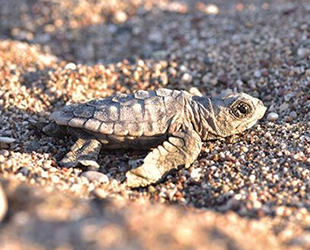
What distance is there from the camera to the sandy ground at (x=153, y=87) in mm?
2557

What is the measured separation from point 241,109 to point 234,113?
67mm

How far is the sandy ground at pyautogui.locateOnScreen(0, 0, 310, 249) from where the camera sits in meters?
2.56

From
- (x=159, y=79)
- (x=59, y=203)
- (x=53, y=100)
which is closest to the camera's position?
(x=59, y=203)

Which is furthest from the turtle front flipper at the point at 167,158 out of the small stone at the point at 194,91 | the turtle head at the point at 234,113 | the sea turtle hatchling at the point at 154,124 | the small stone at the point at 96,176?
the small stone at the point at 194,91

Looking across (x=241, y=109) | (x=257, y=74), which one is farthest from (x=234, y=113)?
(x=257, y=74)

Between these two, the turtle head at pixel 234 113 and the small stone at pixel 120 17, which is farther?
the small stone at pixel 120 17

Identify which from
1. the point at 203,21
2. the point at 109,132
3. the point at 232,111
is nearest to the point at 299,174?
the point at 232,111

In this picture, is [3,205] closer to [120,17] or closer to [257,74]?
[257,74]

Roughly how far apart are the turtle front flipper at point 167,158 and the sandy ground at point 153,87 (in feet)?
0.27

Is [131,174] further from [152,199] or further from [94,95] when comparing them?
[94,95]

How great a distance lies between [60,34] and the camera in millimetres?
6660

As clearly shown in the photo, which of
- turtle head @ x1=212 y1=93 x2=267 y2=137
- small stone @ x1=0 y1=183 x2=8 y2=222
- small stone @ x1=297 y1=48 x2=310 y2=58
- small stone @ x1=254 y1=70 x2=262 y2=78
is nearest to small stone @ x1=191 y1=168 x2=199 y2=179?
turtle head @ x1=212 y1=93 x2=267 y2=137

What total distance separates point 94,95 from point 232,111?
1.60 metres

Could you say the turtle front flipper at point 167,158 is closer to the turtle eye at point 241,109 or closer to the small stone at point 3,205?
the turtle eye at point 241,109
